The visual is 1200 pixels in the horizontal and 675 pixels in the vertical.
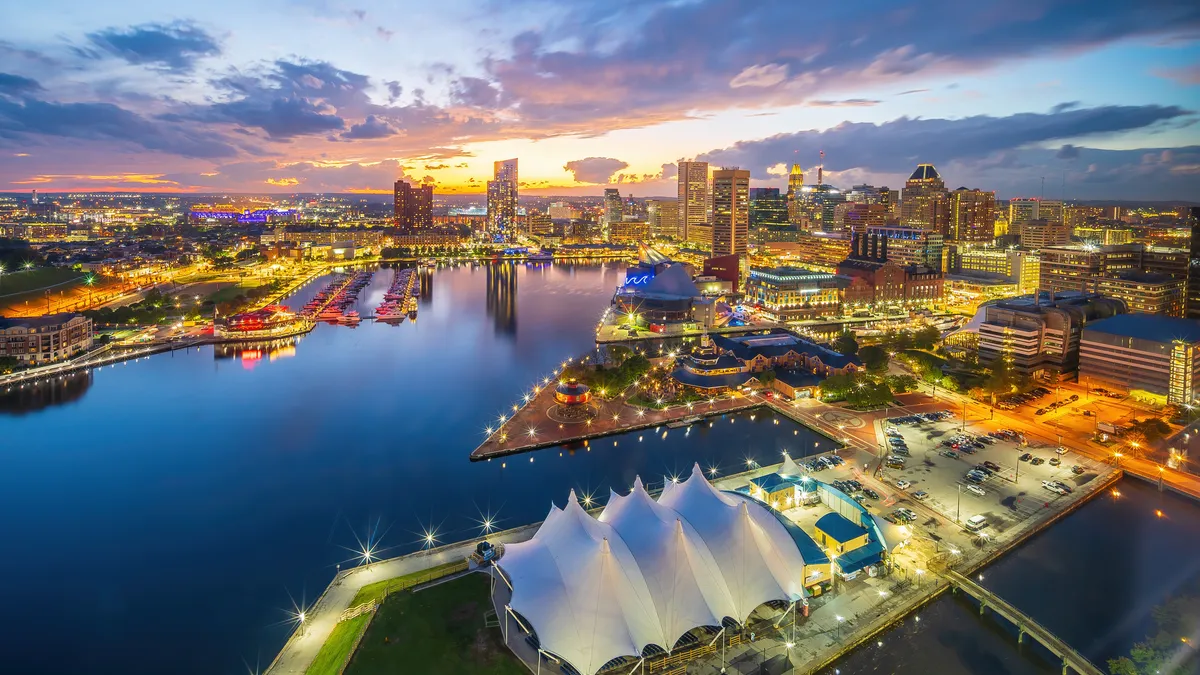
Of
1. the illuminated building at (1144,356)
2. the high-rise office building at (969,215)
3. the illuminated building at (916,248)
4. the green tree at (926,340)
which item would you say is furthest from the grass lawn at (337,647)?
the high-rise office building at (969,215)

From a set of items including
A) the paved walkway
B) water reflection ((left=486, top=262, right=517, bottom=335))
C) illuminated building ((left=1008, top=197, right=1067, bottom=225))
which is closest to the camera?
the paved walkway

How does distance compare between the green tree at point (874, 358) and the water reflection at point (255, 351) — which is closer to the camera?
the green tree at point (874, 358)

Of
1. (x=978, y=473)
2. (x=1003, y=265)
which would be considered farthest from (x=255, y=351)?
(x=1003, y=265)

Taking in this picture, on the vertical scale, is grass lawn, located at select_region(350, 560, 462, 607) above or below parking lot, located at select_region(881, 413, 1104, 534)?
below

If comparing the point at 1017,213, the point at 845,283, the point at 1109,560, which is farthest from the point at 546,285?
the point at 1017,213

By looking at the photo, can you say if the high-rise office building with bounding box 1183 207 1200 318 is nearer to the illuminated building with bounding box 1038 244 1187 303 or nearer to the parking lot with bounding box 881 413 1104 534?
the illuminated building with bounding box 1038 244 1187 303

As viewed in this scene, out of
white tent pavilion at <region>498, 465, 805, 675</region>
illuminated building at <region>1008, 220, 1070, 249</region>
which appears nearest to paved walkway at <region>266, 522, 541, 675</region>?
white tent pavilion at <region>498, 465, 805, 675</region>

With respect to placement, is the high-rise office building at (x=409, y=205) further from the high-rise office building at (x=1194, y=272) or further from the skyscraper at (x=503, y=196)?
the high-rise office building at (x=1194, y=272)
